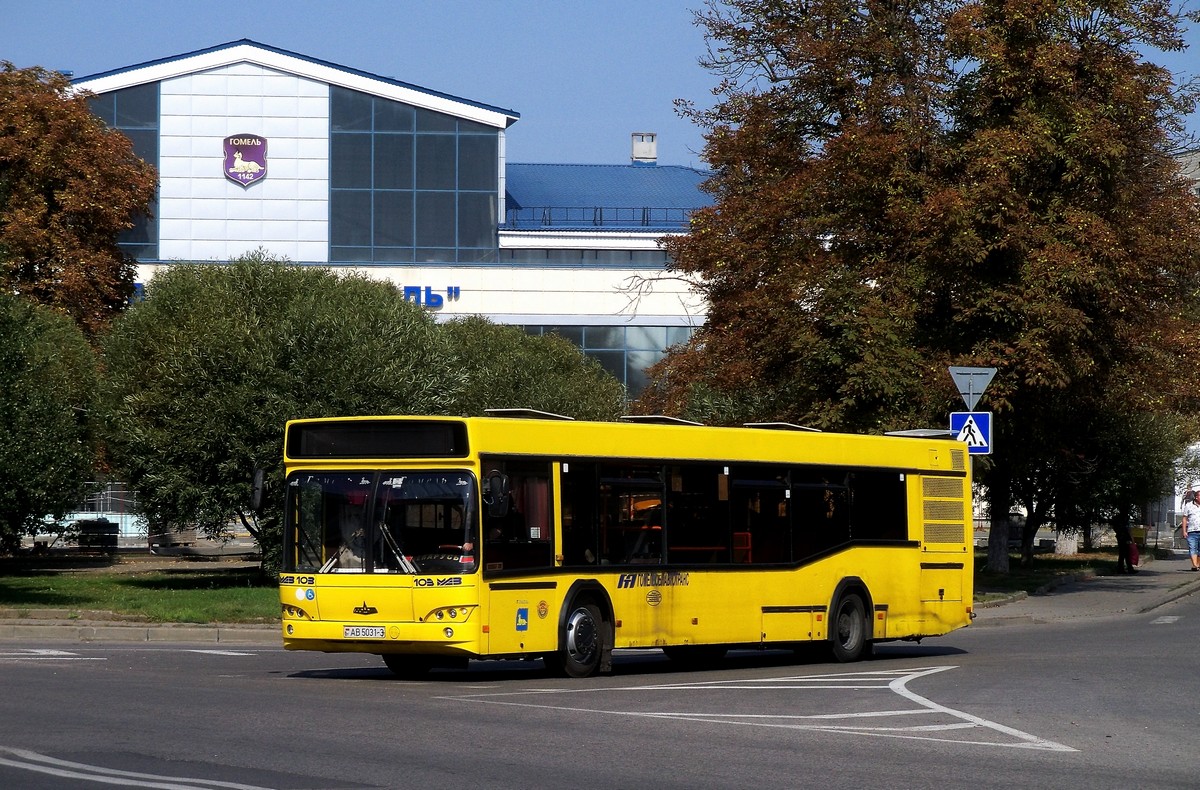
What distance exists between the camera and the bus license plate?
15.0 m

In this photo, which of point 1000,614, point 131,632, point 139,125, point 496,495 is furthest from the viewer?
point 139,125

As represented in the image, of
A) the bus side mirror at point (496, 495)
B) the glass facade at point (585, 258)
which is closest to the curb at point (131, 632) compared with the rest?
the bus side mirror at point (496, 495)

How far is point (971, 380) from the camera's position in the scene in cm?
2611

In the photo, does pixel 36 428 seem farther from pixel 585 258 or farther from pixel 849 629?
pixel 585 258

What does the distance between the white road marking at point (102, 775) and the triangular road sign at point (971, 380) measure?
18.9m

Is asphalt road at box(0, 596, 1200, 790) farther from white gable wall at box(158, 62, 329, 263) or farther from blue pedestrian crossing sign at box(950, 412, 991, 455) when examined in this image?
white gable wall at box(158, 62, 329, 263)

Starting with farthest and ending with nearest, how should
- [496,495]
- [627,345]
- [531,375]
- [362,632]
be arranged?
[627,345], [531,375], [362,632], [496,495]

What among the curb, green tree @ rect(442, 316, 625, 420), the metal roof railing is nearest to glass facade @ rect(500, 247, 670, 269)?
the metal roof railing

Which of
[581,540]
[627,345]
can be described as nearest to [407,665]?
[581,540]

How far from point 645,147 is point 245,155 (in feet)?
88.5

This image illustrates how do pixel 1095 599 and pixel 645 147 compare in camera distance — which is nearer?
pixel 1095 599

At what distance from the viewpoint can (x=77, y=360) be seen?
136ft

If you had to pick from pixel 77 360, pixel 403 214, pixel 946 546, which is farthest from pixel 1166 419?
pixel 403 214

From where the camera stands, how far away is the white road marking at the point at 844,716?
11.2 m
